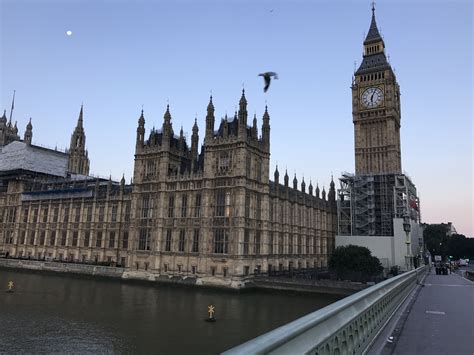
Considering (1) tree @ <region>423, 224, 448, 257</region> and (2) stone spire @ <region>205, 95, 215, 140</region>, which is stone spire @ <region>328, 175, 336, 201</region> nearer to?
(2) stone spire @ <region>205, 95, 215, 140</region>

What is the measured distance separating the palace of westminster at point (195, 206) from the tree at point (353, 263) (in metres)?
10.8

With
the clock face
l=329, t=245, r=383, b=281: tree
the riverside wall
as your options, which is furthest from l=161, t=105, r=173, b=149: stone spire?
the clock face

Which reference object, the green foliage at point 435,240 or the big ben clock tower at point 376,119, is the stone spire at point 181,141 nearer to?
the big ben clock tower at point 376,119

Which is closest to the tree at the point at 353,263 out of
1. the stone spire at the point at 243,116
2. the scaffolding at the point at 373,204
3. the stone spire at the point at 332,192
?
the stone spire at the point at 243,116

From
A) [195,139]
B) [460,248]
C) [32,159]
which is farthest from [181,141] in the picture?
[460,248]

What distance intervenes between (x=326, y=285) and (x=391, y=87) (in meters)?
65.0

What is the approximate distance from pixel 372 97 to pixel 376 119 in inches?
246

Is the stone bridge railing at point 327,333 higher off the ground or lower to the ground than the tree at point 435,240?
lower

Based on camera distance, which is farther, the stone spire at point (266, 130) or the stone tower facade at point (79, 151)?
the stone tower facade at point (79, 151)

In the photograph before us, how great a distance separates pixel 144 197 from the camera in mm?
64250

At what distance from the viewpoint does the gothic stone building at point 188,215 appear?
55.0 metres

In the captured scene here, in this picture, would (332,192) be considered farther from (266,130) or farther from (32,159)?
(32,159)

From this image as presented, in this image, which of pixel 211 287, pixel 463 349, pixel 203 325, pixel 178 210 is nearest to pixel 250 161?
pixel 178 210

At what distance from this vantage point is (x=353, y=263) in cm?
5631
